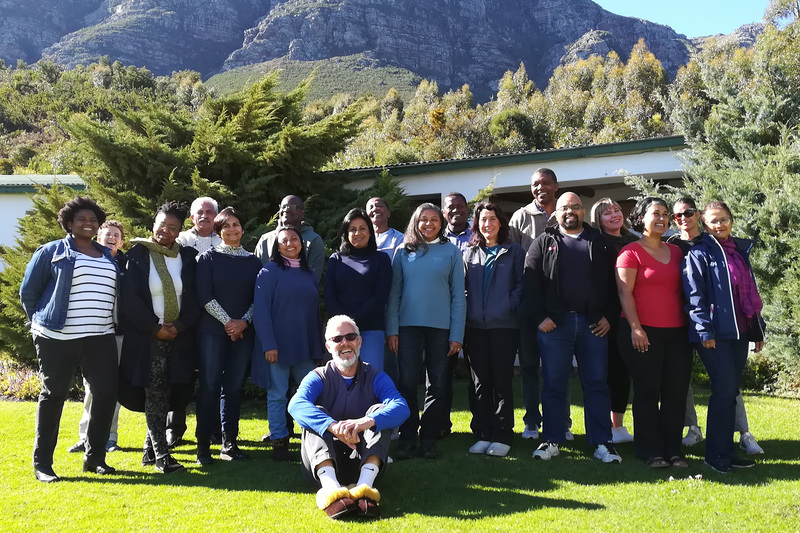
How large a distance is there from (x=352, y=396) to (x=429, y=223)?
1.70 metres

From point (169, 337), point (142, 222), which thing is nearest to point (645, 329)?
point (169, 337)

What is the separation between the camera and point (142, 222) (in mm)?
8828

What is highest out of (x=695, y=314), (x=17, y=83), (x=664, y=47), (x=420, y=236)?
(x=664, y=47)

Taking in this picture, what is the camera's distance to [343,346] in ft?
14.7

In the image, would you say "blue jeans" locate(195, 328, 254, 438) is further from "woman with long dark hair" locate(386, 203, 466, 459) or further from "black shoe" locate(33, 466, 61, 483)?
"woman with long dark hair" locate(386, 203, 466, 459)

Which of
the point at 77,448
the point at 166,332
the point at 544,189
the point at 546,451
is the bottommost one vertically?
the point at 77,448

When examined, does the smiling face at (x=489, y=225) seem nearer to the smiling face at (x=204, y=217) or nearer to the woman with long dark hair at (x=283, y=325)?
the woman with long dark hair at (x=283, y=325)

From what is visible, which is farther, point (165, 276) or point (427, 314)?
point (427, 314)

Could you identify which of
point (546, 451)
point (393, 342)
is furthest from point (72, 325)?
point (546, 451)

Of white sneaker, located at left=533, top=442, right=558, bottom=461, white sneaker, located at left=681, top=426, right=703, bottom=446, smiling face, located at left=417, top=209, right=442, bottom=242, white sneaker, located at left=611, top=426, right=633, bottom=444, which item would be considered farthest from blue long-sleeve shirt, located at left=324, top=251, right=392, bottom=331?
white sneaker, located at left=681, top=426, right=703, bottom=446

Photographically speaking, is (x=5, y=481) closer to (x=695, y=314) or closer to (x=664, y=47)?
(x=695, y=314)

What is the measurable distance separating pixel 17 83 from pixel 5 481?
188 feet

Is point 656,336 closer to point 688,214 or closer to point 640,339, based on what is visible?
point 640,339

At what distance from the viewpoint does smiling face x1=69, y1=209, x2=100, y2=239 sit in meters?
4.95
